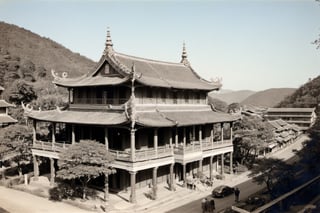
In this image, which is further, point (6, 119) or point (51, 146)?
point (6, 119)

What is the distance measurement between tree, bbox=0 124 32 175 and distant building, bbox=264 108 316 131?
8192 cm

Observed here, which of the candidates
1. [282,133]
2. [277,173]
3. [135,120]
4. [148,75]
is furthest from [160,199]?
[282,133]

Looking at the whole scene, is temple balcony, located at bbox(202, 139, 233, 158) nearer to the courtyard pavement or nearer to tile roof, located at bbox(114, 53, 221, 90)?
the courtyard pavement

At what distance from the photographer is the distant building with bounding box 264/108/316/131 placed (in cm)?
10240

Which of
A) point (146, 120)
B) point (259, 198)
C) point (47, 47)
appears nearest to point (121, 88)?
point (146, 120)

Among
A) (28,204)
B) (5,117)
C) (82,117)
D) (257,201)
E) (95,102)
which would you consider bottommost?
(28,204)

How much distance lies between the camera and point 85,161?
29.5 m

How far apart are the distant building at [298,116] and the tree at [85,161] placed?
83.9 meters

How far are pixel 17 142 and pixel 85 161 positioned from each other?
42.9ft

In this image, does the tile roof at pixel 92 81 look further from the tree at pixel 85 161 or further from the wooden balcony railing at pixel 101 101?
the tree at pixel 85 161

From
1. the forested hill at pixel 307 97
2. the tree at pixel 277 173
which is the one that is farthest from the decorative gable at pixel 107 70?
the forested hill at pixel 307 97

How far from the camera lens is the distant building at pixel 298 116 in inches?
4031

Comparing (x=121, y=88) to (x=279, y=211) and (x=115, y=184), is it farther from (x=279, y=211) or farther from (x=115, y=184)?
(x=279, y=211)

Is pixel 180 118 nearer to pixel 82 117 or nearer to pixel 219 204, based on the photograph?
pixel 219 204
